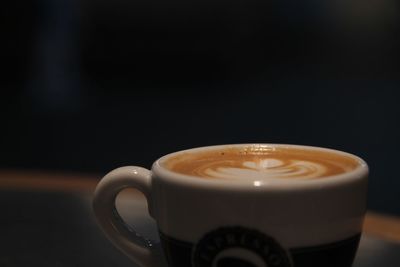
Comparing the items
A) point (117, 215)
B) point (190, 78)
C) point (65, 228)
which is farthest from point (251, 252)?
point (190, 78)

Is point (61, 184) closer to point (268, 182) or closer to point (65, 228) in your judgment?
point (65, 228)

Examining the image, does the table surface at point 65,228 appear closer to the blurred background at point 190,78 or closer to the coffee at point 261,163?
the coffee at point 261,163

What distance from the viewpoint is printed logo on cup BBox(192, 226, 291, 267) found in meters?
0.39

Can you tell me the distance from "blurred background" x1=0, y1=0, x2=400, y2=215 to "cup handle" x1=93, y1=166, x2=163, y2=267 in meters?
1.69

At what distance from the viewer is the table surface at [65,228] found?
0.53 meters

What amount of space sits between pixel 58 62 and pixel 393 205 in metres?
2.43

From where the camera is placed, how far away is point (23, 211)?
25.4 inches

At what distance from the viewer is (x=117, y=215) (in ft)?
1.57

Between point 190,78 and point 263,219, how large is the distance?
332 cm

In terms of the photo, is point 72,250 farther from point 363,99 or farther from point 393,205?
point 363,99

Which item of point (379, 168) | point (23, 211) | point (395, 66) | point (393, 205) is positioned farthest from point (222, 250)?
point (395, 66)

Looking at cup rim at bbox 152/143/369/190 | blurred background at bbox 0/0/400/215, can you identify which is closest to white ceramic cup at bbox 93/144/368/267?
cup rim at bbox 152/143/369/190

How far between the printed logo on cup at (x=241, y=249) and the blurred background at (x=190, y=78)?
1.75 meters

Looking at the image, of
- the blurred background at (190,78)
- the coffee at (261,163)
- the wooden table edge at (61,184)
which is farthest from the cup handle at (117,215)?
the blurred background at (190,78)
